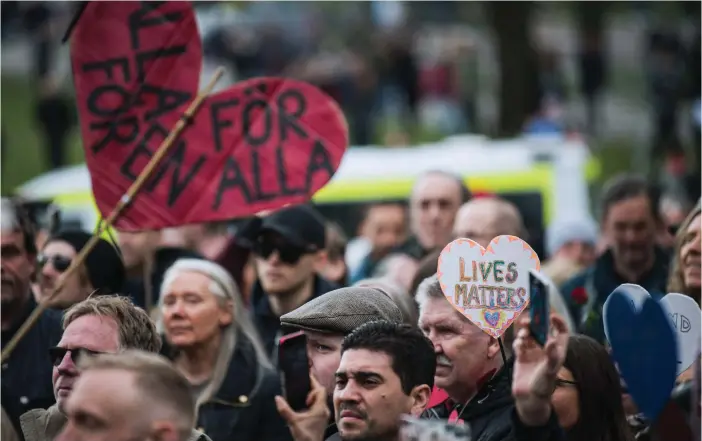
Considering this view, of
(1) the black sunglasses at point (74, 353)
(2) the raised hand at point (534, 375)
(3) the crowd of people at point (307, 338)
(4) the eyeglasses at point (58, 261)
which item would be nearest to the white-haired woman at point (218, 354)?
(3) the crowd of people at point (307, 338)

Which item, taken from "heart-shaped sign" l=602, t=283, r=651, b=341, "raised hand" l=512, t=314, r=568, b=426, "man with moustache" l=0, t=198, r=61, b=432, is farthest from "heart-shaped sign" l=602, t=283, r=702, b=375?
"man with moustache" l=0, t=198, r=61, b=432

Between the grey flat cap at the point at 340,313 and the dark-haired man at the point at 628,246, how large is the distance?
2.61 metres

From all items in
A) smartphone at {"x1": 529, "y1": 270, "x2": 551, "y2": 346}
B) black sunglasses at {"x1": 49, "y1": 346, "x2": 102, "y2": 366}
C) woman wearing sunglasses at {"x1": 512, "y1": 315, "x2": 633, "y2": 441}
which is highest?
smartphone at {"x1": 529, "y1": 270, "x2": 551, "y2": 346}

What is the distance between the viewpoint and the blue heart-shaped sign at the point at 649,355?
5.14m

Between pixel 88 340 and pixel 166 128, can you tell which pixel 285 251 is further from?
pixel 88 340

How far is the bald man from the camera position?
8.45 meters

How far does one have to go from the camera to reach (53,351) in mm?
5949

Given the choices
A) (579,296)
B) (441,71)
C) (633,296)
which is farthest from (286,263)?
(441,71)

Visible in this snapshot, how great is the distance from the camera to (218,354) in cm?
742

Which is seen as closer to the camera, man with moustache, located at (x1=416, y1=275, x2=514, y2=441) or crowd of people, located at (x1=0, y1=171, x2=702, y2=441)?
crowd of people, located at (x1=0, y1=171, x2=702, y2=441)

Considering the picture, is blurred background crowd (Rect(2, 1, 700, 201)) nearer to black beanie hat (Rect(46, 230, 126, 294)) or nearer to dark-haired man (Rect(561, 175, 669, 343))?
dark-haired man (Rect(561, 175, 669, 343))

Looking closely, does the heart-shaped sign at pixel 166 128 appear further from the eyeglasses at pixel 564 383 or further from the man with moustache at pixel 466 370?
the eyeglasses at pixel 564 383

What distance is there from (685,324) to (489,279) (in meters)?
0.67

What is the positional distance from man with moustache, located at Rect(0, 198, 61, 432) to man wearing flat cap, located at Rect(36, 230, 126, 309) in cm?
17
